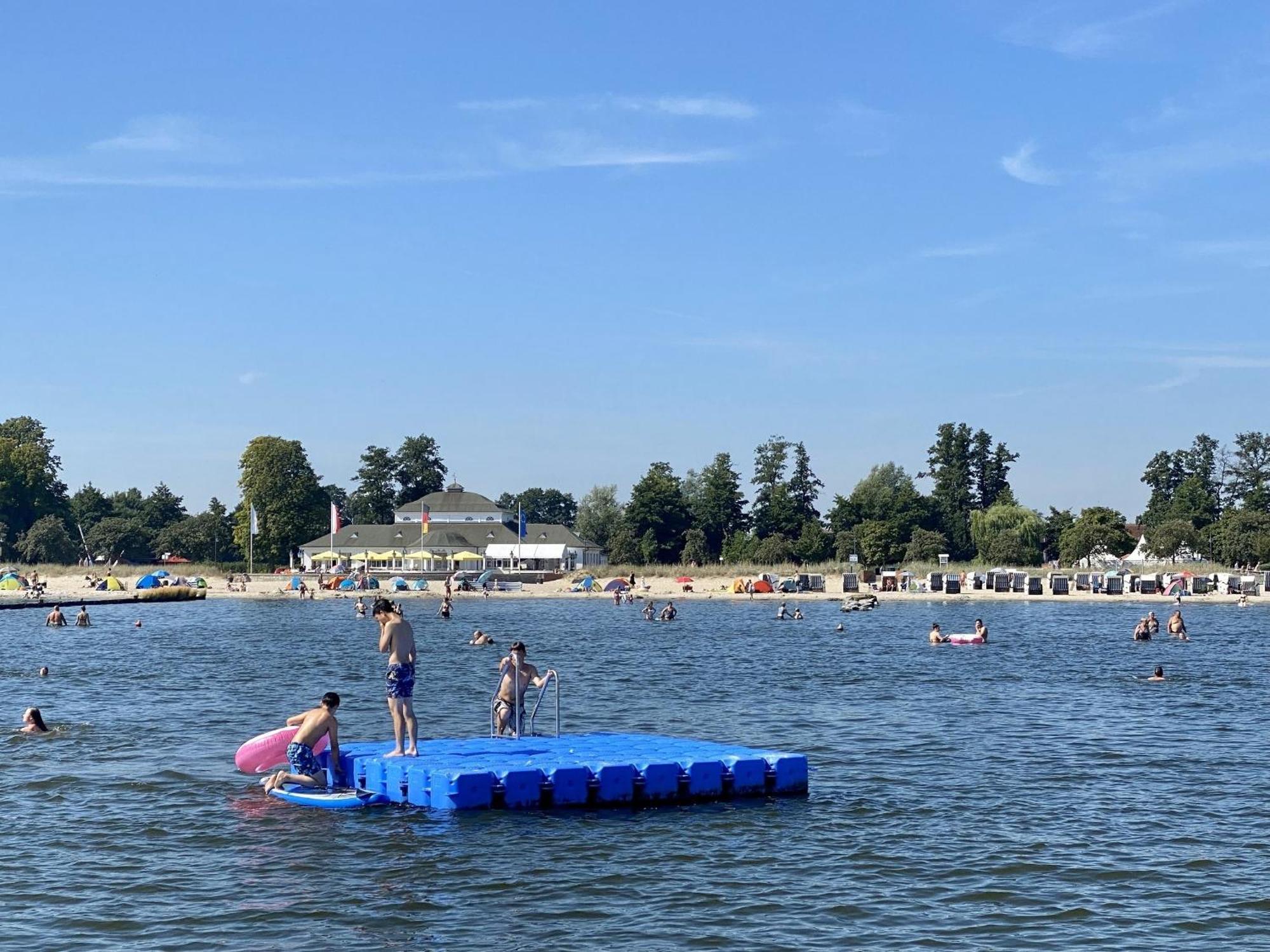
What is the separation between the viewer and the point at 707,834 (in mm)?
17891

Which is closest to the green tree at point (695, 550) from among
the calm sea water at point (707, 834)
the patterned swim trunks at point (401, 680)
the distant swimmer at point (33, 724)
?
the calm sea water at point (707, 834)

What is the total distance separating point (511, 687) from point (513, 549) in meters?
103

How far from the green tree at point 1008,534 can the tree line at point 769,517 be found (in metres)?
0.14

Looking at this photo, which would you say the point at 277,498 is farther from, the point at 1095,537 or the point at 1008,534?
the point at 1095,537

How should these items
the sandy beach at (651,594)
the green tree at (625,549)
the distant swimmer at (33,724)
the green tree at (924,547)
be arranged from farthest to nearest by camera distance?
the green tree at (625,549) → the green tree at (924,547) → the sandy beach at (651,594) → the distant swimmer at (33,724)

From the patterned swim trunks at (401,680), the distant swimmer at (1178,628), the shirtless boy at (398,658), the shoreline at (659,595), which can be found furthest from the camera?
the shoreline at (659,595)

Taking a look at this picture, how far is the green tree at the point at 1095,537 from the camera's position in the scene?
400 ft

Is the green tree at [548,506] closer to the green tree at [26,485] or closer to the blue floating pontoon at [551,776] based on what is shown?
the green tree at [26,485]

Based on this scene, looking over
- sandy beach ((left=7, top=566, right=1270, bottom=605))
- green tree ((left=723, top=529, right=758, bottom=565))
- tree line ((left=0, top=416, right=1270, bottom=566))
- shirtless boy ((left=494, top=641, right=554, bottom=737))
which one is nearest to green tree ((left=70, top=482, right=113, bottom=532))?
tree line ((left=0, top=416, right=1270, bottom=566))

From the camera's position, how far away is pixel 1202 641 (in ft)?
186

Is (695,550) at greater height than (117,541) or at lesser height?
lesser

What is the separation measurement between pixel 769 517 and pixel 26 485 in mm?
75614

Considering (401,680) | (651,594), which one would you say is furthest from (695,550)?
(401,680)

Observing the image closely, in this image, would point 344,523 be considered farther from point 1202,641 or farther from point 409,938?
point 409,938
